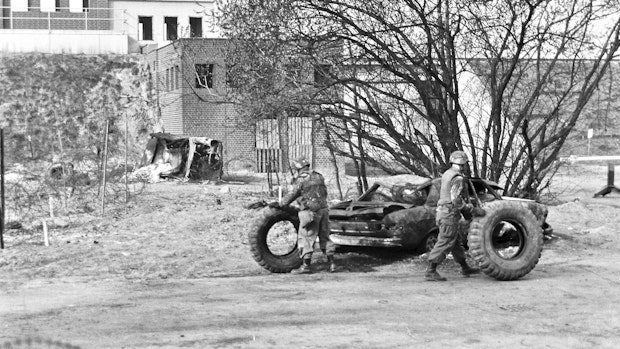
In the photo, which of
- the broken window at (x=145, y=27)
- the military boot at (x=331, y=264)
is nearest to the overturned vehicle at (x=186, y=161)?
the military boot at (x=331, y=264)

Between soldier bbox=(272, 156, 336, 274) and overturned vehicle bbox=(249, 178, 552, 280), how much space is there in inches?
13.7

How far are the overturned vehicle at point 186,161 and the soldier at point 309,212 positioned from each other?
15.5 meters

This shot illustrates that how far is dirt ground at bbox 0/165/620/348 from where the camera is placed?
830 centimetres

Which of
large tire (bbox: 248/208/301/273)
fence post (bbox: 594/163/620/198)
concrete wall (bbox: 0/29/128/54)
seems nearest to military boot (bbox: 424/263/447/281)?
large tire (bbox: 248/208/301/273)

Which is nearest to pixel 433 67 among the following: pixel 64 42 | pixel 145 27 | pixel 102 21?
pixel 64 42

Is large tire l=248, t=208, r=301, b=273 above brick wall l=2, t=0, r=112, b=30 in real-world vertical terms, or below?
below

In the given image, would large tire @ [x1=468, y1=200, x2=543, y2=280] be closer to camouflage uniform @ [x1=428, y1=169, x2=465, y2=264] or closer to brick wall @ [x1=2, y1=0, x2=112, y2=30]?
camouflage uniform @ [x1=428, y1=169, x2=465, y2=264]

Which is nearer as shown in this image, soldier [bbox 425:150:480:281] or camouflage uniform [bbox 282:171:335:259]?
soldier [bbox 425:150:480:281]

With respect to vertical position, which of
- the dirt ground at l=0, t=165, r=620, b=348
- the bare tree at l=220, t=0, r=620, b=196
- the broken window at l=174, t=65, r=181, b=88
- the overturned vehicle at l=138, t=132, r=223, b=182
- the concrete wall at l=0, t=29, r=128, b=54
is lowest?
the dirt ground at l=0, t=165, r=620, b=348

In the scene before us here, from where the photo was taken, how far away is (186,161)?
91.2ft

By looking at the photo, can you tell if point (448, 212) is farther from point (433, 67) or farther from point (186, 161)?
point (186, 161)

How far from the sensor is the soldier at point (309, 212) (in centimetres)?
1202

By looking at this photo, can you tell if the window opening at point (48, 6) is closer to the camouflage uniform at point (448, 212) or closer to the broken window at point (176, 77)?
the broken window at point (176, 77)

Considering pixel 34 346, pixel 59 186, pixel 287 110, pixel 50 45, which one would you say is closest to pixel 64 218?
pixel 59 186
